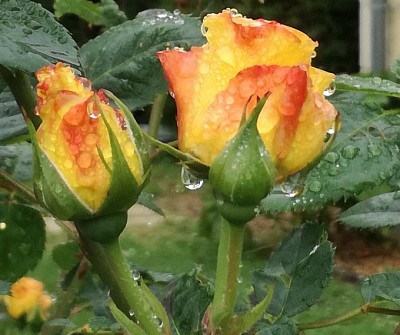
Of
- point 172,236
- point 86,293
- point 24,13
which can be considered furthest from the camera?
point 172,236

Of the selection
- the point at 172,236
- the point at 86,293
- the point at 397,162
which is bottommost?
the point at 172,236

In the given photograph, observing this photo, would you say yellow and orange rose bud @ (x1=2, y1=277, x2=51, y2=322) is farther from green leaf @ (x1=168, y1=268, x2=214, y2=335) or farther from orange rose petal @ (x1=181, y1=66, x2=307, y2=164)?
orange rose petal @ (x1=181, y1=66, x2=307, y2=164)

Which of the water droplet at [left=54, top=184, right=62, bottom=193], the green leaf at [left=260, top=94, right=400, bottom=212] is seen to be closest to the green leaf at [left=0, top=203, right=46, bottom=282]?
the green leaf at [left=260, top=94, right=400, bottom=212]

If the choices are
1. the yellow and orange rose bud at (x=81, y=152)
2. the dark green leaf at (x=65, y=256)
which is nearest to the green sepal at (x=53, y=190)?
the yellow and orange rose bud at (x=81, y=152)

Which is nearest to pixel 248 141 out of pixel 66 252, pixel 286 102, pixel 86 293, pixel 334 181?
pixel 286 102

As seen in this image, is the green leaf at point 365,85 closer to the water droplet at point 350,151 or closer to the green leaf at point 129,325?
the water droplet at point 350,151

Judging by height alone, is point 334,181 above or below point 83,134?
below

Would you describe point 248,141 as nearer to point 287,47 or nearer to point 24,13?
point 287,47
